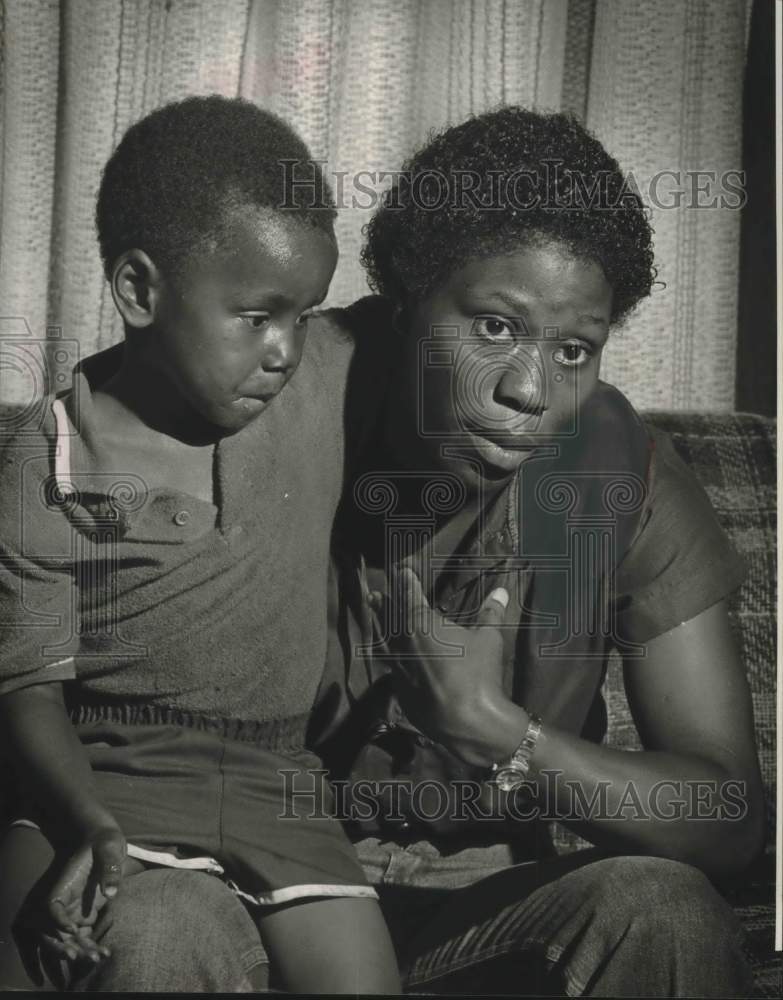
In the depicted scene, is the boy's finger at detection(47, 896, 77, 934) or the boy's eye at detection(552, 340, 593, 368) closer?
the boy's finger at detection(47, 896, 77, 934)

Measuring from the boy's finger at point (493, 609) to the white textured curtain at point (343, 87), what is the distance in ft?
1.39

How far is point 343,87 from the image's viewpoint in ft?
4.85

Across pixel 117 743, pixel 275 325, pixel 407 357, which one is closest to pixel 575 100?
pixel 407 357

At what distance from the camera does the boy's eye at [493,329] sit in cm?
129

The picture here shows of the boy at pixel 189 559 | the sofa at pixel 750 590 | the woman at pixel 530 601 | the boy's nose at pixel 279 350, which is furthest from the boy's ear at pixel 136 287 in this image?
the sofa at pixel 750 590

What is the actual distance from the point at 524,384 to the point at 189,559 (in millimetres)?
371

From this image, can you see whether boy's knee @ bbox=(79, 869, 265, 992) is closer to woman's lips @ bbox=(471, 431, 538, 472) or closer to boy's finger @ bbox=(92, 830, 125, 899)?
boy's finger @ bbox=(92, 830, 125, 899)

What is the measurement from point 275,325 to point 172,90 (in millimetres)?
367

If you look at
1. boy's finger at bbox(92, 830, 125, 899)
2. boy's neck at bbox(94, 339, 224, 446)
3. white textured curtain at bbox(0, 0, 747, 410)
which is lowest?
boy's finger at bbox(92, 830, 125, 899)

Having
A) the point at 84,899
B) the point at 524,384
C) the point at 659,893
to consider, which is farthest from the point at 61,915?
the point at 524,384

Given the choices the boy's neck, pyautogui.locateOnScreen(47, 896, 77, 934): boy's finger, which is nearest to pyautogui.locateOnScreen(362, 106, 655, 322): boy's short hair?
the boy's neck

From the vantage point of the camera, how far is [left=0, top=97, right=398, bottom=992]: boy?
122 cm

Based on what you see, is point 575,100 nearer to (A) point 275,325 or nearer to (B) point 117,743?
(A) point 275,325

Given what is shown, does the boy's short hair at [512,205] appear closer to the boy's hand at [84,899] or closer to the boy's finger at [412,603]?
the boy's finger at [412,603]
